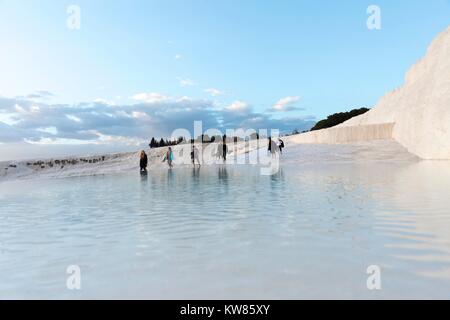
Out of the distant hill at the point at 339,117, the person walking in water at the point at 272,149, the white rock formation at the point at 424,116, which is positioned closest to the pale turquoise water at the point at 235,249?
the white rock formation at the point at 424,116

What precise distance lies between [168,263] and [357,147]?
27750 millimetres

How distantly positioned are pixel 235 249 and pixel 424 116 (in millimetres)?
24835

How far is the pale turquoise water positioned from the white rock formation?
16910 mm

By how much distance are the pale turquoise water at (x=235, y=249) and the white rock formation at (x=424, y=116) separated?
16.9m

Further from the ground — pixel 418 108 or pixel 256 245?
pixel 418 108

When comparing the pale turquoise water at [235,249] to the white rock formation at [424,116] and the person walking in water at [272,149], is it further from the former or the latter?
the person walking in water at [272,149]

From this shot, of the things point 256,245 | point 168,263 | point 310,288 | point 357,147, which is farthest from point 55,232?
point 357,147

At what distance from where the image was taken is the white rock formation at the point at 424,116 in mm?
22344

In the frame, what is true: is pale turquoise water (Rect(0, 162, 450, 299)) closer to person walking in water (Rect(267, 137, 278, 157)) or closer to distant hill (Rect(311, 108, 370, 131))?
person walking in water (Rect(267, 137, 278, 157))

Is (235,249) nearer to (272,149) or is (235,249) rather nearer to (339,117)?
(272,149)

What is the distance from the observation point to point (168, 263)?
12.4 feet
